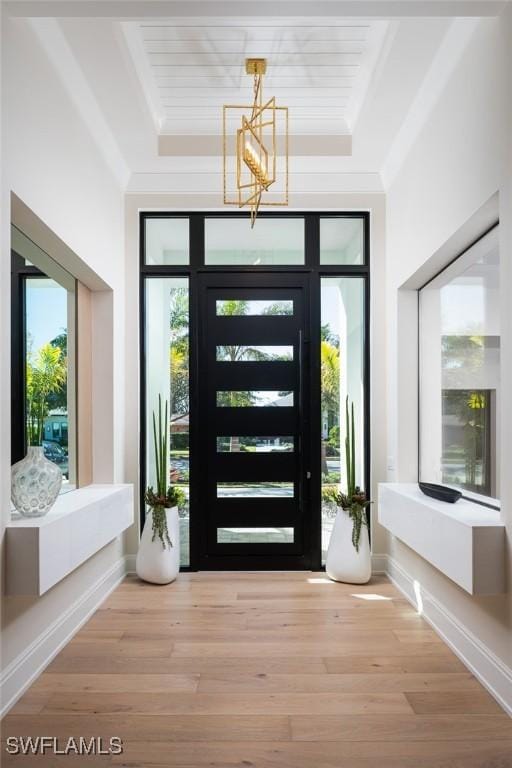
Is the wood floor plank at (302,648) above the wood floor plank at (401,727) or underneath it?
underneath

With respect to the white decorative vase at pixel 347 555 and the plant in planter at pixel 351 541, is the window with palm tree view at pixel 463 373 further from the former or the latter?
the white decorative vase at pixel 347 555

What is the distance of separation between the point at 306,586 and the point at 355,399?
4.89 feet

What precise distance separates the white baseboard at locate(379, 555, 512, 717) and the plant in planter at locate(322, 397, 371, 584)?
31 cm

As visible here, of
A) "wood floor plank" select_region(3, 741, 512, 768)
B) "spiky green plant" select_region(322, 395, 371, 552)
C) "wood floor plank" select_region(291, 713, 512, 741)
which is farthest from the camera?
"spiky green plant" select_region(322, 395, 371, 552)

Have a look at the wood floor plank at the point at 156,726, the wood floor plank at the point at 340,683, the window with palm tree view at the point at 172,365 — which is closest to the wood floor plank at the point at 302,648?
the wood floor plank at the point at 340,683

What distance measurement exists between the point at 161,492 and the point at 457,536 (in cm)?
229

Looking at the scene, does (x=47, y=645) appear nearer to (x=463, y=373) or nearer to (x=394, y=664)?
(x=394, y=664)

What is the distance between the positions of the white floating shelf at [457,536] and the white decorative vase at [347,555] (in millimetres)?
413

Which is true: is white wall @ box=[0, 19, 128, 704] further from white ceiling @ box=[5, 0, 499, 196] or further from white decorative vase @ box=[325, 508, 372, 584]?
white decorative vase @ box=[325, 508, 372, 584]

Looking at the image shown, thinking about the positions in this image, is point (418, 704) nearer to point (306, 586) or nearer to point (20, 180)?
point (306, 586)

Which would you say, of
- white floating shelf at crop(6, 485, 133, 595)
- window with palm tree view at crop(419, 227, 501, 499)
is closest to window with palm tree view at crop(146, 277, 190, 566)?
white floating shelf at crop(6, 485, 133, 595)

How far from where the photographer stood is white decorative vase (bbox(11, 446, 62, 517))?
2467mm

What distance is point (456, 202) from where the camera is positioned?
2.79 m

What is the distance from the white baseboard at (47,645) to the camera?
91.0 inches
